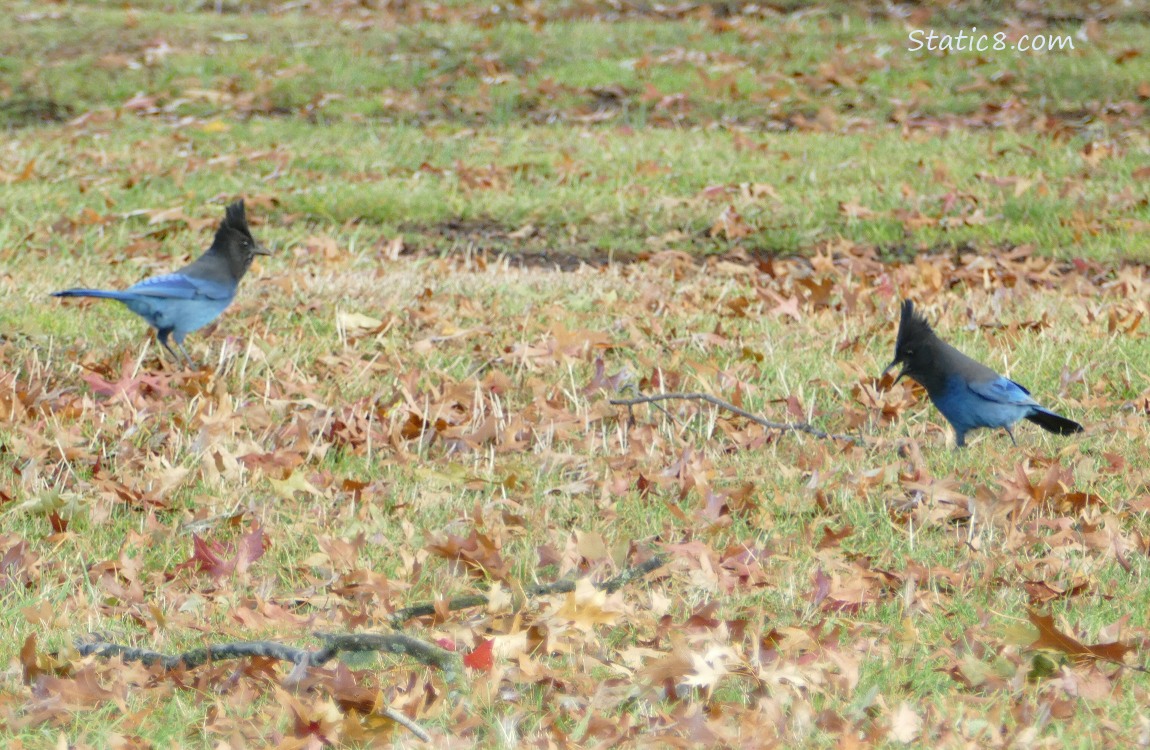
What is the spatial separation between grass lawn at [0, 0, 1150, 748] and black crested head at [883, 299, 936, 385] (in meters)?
0.27

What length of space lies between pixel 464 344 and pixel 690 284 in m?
1.67

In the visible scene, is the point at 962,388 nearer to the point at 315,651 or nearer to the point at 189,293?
the point at 315,651

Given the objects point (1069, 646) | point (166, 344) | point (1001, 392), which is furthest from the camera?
point (166, 344)

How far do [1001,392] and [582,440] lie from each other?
1487 mm

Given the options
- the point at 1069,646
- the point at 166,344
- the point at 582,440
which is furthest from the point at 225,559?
the point at 1069,646

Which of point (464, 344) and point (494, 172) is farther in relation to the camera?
point (494, 172)

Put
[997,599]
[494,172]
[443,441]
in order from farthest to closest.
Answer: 1. [494,172]
2. [443,441]
3. [997,599]

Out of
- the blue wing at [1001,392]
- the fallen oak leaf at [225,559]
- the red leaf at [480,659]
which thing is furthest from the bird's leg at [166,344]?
→ the blue wing at [1001,392]

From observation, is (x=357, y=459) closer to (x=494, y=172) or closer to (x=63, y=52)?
(x=494, y=172)

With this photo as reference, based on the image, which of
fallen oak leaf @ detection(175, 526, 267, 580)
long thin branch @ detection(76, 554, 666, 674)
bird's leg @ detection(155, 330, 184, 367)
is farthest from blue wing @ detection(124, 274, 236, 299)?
long thin branch @ detection(76, 554, 666, 674)

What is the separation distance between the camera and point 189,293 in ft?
17.5

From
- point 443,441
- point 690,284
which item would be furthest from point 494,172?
point 443,441

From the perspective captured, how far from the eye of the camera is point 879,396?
504cm

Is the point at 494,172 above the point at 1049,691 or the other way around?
the other way around
